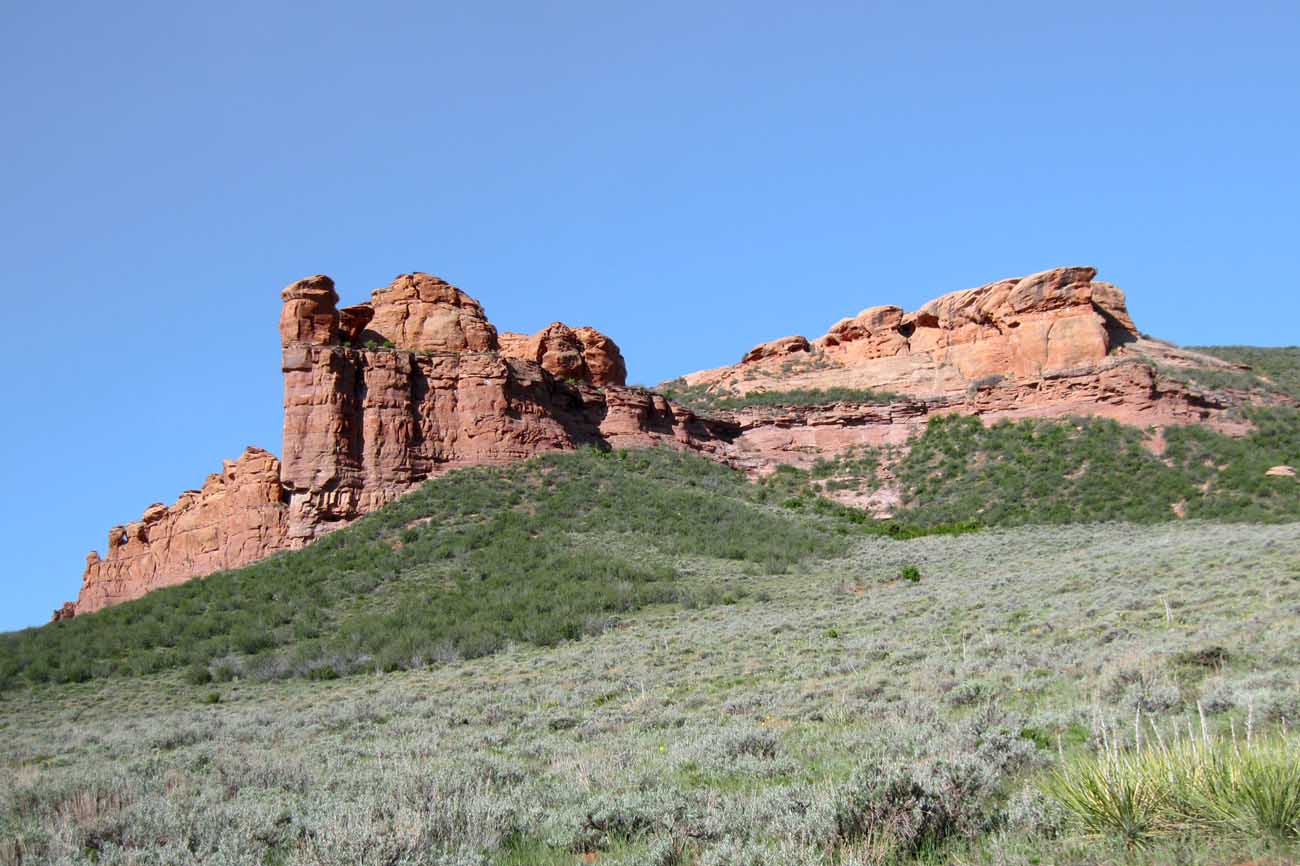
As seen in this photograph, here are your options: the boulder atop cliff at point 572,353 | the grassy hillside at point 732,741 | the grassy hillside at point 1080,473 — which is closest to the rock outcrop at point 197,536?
the boulder atop cliff at point 572,353

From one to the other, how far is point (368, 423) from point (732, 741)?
3114cm

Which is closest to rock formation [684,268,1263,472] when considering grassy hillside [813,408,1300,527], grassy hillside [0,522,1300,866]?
grassy hillside [813,408,1300,527]

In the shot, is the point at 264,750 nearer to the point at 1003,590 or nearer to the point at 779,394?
the point at 1003,590

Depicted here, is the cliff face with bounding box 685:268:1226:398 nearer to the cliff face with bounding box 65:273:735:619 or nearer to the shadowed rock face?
the shadowed rock face

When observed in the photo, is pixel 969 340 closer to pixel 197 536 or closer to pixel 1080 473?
pixel 1080 473

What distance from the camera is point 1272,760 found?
15.1ft

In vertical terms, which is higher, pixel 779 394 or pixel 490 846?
pixel 779 394

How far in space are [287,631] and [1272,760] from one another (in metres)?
24.4

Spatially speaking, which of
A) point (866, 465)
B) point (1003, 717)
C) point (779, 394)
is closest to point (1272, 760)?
point (1003, 717)

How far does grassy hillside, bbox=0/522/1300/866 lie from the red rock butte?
57.7ft

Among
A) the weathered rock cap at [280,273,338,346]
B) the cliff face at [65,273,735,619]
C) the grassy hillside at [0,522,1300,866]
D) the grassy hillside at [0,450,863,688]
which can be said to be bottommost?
the grassy hillside at [0,522,1300,866]

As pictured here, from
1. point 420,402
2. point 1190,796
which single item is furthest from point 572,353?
point 1190,796

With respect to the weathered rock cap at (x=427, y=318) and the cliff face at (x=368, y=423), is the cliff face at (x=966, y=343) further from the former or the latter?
the weathered rock cap at (x=427, y=318)

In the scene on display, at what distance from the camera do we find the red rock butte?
36406 millimetres
